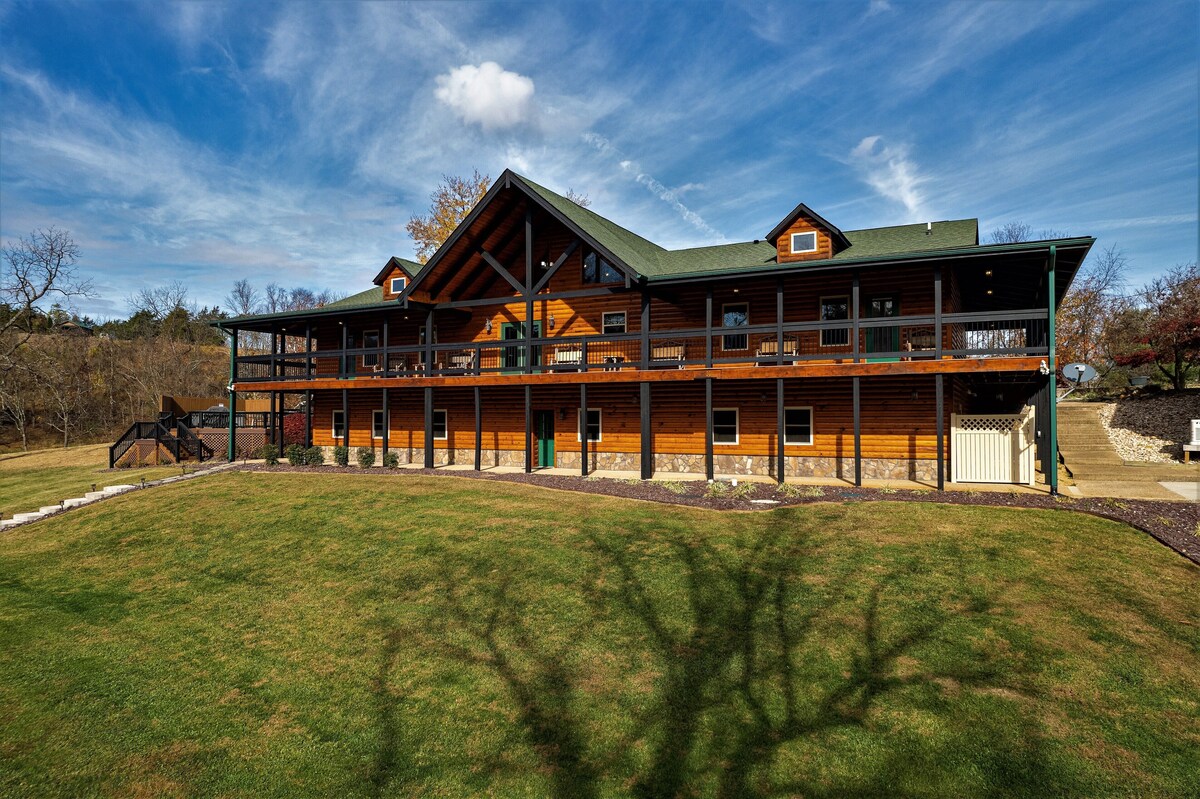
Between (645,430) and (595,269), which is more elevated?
(595,269)

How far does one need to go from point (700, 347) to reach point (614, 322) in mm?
3426

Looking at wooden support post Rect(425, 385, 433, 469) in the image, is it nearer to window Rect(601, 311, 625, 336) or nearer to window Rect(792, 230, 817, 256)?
window Rect(601, 311, 625, 336)

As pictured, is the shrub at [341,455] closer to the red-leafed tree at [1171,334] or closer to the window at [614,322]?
the window at [614,322]

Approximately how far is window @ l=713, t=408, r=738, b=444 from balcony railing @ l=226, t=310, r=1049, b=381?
1.85 m

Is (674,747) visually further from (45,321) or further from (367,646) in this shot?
(45,321)

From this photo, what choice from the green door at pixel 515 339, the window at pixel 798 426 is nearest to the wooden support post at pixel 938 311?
the window at pixel 798 426

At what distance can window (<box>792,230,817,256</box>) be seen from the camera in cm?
1899

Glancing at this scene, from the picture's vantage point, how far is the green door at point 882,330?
59.4 ft

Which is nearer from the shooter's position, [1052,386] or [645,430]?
[1052,386]

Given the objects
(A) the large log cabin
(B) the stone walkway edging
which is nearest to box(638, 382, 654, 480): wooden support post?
(A) the large log cabin

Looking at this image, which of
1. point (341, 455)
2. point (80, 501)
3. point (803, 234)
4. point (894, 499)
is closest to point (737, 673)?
point (894, 499)

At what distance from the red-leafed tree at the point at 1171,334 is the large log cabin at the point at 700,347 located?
10.3m

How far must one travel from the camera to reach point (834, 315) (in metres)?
18.8

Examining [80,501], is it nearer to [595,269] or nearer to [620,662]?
[595,269]
